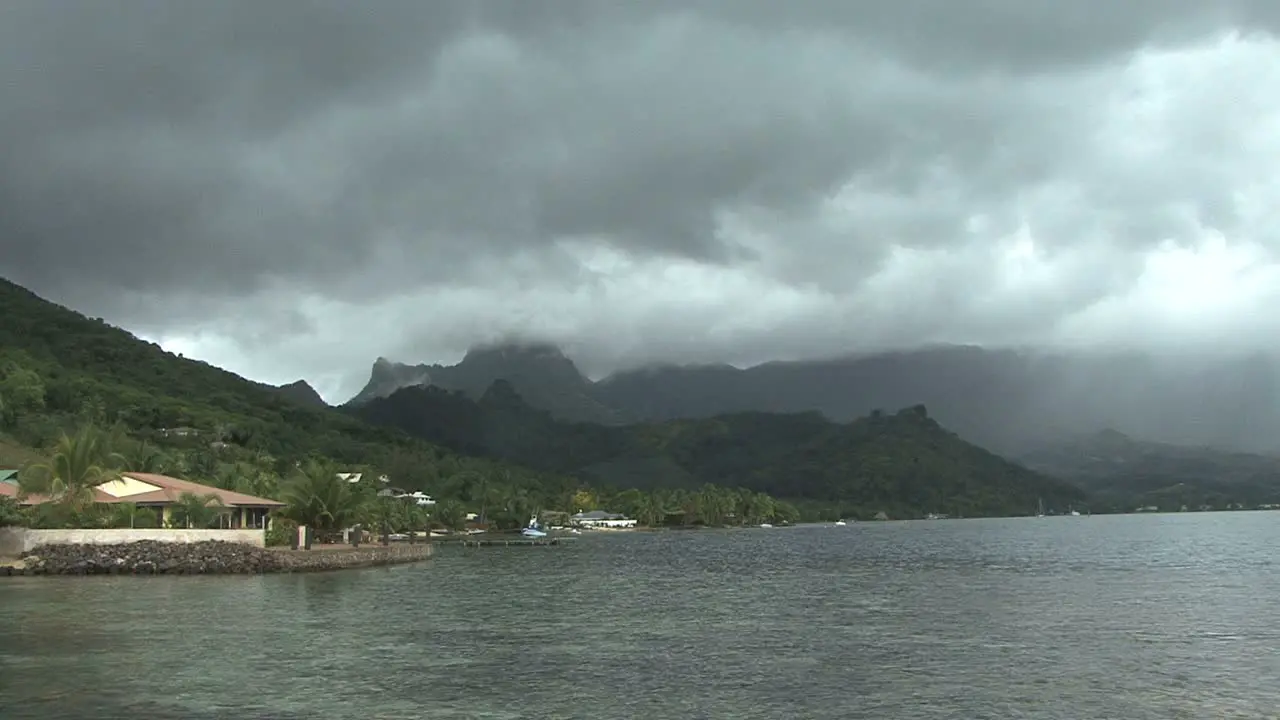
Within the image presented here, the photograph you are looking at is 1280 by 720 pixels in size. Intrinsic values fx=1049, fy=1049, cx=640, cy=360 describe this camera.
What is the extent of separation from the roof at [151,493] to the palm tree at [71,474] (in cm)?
185

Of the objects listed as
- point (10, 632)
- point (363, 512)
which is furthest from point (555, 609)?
point (363, 512)

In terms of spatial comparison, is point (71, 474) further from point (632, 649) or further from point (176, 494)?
point (632, 649)

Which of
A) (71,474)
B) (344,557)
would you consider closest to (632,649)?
(344,557)

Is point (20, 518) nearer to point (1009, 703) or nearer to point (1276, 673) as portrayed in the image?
point (1009, 703)

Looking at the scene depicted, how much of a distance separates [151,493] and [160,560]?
13.8 meters

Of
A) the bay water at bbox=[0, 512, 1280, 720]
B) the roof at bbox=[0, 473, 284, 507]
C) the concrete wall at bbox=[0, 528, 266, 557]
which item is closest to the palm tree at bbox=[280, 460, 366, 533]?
the roof at bbox=[0, 473, 284, 507]

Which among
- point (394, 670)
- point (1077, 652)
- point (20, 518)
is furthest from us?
point (20, 518)

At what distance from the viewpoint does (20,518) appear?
7512 centimetres

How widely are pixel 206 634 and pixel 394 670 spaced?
1178 cm

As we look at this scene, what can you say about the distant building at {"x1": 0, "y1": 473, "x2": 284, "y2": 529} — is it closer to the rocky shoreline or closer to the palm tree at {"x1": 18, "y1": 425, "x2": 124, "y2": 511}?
the palm tree at {"x1": 18, "y1": 425, "x2": 124, "y2": 511}

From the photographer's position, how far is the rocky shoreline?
72.1m

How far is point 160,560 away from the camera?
7450cm

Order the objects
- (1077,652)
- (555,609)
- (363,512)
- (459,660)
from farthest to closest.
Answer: (363,512), (555,609), (1077,652), (459,660)

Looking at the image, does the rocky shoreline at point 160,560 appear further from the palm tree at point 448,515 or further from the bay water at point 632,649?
the palm tree at point 448,515
